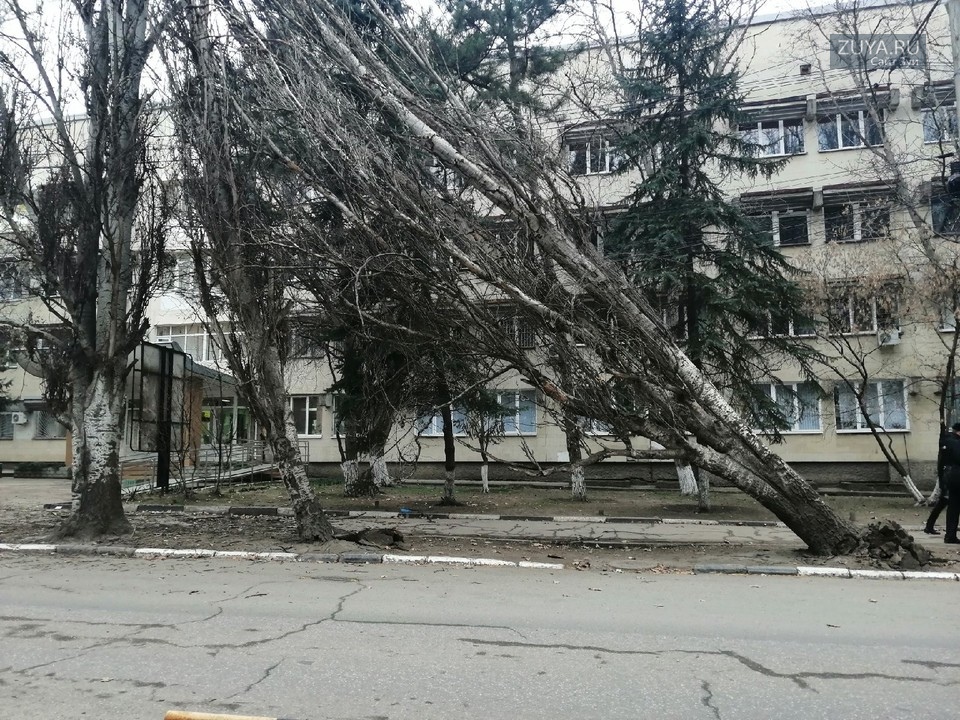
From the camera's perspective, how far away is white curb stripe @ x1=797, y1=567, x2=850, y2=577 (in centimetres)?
877

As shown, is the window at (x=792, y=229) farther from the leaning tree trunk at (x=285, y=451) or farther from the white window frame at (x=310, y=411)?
the leaning tree trunk at (x=285, y=451)

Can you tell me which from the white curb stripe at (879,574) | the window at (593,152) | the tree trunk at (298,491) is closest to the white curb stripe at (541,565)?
the tree trunk at (298,491)

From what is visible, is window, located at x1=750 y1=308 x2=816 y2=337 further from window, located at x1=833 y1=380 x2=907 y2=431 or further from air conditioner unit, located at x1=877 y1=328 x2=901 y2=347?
window, located at x1=833 y1=380 x2=907 y2=431

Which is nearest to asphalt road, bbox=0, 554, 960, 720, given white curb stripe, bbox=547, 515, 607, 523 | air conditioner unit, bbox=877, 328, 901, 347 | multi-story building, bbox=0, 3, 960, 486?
white curb stripe, bbox=547, 515, 607, 523

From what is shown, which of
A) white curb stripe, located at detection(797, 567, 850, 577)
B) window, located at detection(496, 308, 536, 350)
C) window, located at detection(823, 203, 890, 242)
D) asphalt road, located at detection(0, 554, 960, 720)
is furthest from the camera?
window, located at detection(823, 203, 890, 242)

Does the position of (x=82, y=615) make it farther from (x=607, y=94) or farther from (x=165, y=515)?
(x=607, y=94)

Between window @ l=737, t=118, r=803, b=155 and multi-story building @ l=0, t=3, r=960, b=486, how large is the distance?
0.17 feet

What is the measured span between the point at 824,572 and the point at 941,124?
12958mm

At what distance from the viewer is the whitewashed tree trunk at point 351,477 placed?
61.9 ft

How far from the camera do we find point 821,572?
8.84 meters

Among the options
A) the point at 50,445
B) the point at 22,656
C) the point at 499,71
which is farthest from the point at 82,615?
the point at 50,445

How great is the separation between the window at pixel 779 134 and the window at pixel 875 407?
8435mm

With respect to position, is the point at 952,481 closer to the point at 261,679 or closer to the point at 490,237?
the point at 490,237

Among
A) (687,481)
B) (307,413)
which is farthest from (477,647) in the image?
(307,413)
